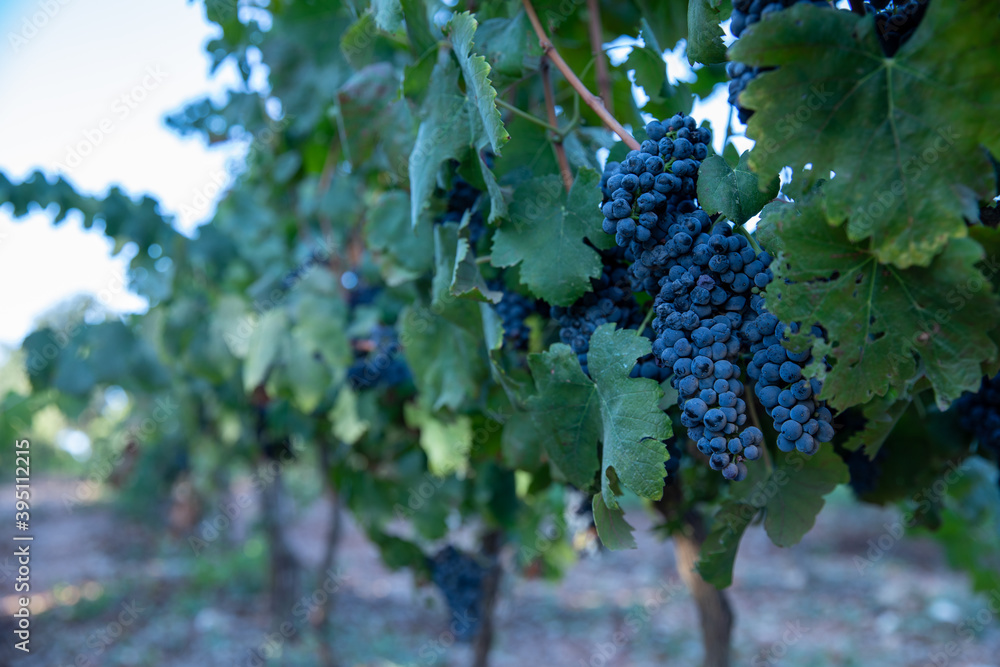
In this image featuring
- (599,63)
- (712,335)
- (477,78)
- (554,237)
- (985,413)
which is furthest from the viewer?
(599,63)

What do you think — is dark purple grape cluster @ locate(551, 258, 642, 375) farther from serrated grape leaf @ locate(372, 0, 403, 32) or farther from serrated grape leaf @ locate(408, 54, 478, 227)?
serrated grape leaf @ locate(372, 0, 403, 32)

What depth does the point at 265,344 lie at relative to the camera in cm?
256

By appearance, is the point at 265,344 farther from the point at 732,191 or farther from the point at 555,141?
the point at 732,191

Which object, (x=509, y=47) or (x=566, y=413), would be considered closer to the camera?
(x=566, y=413)

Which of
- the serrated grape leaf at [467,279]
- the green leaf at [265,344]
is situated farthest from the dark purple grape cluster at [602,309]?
the green leaf at [265,344]

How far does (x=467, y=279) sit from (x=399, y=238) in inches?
24.2

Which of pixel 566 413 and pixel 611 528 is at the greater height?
pixel 566 413

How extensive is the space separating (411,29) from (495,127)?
20.7 inches

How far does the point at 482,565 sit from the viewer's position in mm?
3381

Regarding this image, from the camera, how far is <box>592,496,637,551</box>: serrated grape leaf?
1073mm

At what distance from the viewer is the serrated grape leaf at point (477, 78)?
1.10m

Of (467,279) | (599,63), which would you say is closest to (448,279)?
(467,279)

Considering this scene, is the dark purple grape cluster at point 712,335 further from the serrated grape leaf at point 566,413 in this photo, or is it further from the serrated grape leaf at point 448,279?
the serrated grape leaf at point 448,279

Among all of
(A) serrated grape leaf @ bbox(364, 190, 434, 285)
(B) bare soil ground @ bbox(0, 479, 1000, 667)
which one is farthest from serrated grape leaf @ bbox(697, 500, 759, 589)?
(B) bare soil ground @ bbox(0, 479, 1000, 667)
